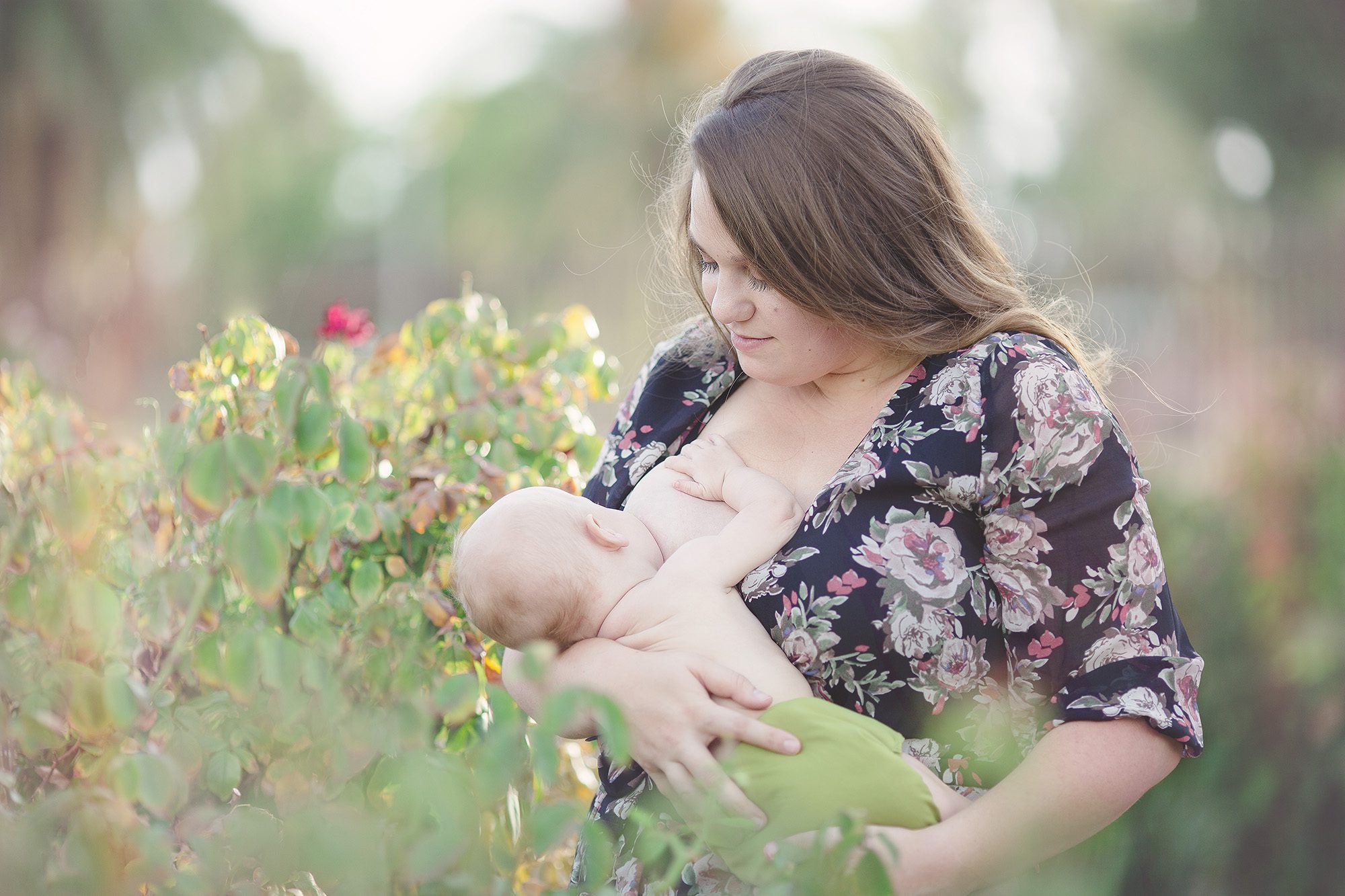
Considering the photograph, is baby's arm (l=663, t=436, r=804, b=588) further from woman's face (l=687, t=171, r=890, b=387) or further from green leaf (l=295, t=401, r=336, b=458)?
green leaf (l=295, t=401, r=336, b=458)

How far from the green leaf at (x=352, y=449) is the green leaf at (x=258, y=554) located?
510 millimetres

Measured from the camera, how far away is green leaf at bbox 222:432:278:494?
119cm

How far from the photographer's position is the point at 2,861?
2.89ft

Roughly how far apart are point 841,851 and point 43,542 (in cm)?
134

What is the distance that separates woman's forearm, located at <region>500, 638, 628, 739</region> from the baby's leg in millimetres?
479

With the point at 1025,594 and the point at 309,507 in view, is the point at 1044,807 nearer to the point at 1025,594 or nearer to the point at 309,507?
the point at 1025,594

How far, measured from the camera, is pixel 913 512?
70.4 inches

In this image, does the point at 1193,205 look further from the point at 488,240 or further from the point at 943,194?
the point at 488,240

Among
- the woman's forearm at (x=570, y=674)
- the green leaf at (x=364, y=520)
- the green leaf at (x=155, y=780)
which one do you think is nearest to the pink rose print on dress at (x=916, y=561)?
the woman's forearm at (x=570, y=674)

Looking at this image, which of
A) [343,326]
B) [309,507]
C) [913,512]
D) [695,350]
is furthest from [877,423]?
[343,326]

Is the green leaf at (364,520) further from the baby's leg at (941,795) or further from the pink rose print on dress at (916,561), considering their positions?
the baby's leg at (941,795)

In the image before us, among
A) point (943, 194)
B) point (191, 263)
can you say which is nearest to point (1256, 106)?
point (943, 194)

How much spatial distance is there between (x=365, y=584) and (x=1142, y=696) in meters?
1.35

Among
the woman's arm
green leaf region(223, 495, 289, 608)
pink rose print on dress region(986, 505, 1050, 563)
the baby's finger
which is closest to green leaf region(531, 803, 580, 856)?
green leaf region(223, 495, 289, 608)
